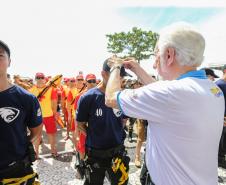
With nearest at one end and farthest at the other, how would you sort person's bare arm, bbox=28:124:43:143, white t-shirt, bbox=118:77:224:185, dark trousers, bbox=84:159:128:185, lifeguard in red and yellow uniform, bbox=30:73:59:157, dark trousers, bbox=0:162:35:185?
white t-shirt, bbox=118:77:224:185, dark trousers, bbox=0:162:35:185, person's bare arm, bbox=28:124:43:143, dark trousers, bbox=84:159:128:185, lifeguard in red and yellow uniform, bbox=30:73:59:157

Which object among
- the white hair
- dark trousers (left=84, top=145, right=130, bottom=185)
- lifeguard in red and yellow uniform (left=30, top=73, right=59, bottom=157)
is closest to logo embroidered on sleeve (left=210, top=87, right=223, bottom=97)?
the white hair

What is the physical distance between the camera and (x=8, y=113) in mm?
2680

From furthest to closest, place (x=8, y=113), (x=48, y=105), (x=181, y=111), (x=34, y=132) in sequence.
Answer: (x=48, y=105) → (x=34, y=132) → (x=8, y=113) → (x=181, y=111)

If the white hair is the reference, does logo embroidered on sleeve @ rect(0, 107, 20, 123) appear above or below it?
below

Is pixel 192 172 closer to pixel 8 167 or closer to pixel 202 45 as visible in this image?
pixel 202 45

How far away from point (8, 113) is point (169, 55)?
5.53ft

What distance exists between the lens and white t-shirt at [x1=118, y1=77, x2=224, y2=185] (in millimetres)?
1627

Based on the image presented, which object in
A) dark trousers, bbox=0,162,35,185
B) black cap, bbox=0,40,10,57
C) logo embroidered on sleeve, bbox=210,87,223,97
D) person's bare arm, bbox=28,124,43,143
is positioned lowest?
dark trousers, bbox=0,162,35,185

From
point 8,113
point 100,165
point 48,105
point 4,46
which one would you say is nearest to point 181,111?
point 8,113

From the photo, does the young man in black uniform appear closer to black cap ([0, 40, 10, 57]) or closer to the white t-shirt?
black cap ([0, 40, 10, 57])

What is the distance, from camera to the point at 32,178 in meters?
2.84

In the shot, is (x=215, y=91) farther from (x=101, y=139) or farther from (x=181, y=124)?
(x=101, y=139)

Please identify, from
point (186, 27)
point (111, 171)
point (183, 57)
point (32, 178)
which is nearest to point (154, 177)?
point (183, 57)

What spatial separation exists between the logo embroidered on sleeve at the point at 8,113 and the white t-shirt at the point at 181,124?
1.32 meters
